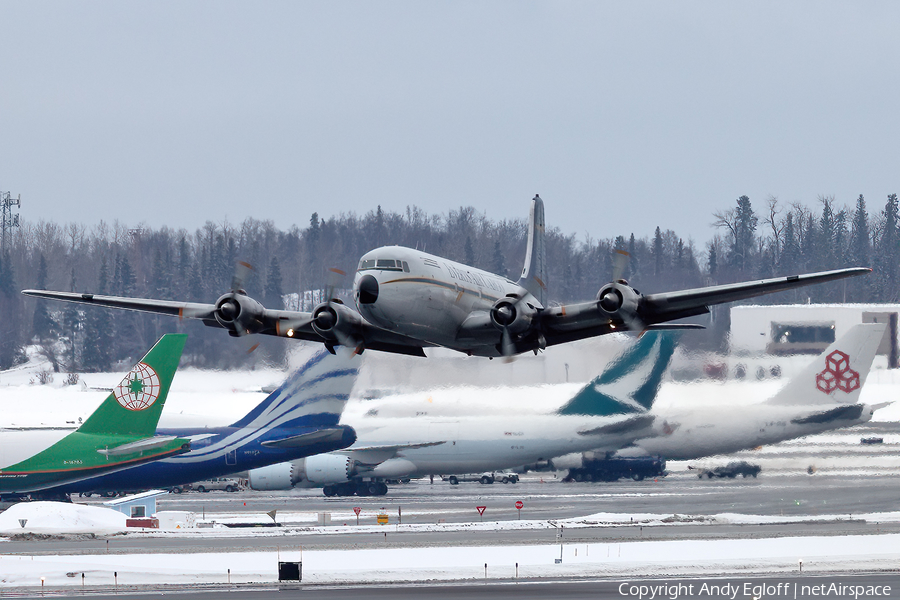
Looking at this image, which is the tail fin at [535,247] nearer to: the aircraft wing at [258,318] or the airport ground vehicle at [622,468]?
the aircraft wing at [258,318]

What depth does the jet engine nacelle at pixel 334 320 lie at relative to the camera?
1580 inches

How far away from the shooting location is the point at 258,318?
133ft

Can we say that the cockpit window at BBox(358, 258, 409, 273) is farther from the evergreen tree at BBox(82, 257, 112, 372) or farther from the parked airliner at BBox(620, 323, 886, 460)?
the evergreen tree at BBox(82, 257, 112, 372)

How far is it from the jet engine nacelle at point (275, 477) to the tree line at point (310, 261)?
13.7 metres

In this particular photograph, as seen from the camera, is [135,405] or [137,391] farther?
[137,391]

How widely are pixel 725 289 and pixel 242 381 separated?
38.7 metres

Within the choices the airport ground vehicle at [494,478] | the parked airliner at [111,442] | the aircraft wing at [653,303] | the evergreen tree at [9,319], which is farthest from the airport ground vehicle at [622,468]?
the evergreen tree at [9,319]

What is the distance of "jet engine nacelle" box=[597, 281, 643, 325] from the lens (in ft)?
125

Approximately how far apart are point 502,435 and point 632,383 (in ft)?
27.5

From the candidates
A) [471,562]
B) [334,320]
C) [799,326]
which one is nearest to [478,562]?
[471,562]

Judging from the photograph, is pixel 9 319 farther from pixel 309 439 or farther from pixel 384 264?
pixel 384 264

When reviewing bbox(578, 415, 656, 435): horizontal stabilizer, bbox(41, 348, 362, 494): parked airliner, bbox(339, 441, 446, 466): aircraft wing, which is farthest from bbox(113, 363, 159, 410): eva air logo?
bbox(578, 415, 656, 435): horizontal stabilizer

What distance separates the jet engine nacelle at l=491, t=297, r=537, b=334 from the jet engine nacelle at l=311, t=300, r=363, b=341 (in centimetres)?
526

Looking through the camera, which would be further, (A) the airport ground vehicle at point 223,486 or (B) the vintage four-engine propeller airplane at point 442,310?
(A) the airport ground vehicle at point 223,486
